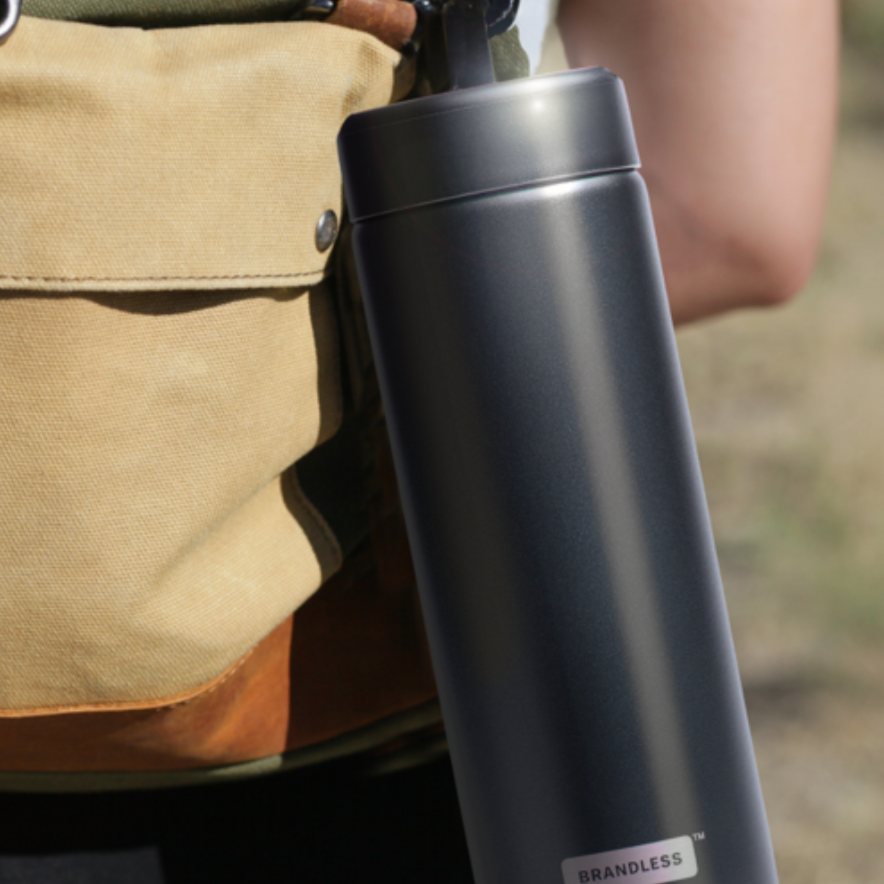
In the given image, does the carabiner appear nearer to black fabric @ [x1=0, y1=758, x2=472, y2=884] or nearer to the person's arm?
the person's arm

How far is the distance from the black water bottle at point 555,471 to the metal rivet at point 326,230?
0.17 feet

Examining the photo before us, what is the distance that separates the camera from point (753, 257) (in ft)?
1.90

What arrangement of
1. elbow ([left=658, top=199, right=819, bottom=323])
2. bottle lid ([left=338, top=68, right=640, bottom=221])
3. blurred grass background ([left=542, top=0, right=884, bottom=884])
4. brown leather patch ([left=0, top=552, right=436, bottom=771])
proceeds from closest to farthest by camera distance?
bottle lid ([left=338, top=68, right=640, bottom=221])
brown leather patch ([left=0, top=552, right=436, bottom=771])
elbow ([left=658, top=199, right=819, bottom=323])
blurred grass background ([left=542, top=0, right=884, bottom=884])

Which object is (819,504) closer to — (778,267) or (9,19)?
(778,267)

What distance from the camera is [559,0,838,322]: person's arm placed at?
0.51 meters

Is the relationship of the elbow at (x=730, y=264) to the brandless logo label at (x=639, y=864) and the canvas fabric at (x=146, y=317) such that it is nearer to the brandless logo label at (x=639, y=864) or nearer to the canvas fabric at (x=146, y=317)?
the canvas fabric at (x=146, y=317)

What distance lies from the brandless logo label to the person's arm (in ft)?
1.15

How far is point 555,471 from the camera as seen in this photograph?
0.35 m

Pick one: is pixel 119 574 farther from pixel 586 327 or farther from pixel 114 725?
pixel 586 327

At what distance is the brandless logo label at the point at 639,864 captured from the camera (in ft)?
1.18

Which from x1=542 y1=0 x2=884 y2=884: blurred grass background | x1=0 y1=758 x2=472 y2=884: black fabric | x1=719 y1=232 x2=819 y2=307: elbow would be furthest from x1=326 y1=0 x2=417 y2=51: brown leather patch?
x1=542 y1=0 x2=884 y2=884: blurred grass background

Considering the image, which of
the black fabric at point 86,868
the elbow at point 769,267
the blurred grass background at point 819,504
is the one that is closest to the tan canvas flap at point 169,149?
the elbow at point 769,267

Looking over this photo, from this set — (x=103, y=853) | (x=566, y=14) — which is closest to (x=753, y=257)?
(x=566, y=14)

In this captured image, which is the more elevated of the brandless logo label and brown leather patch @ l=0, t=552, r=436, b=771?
brown leather patch @ l=0, t=552, r=436, b=771
